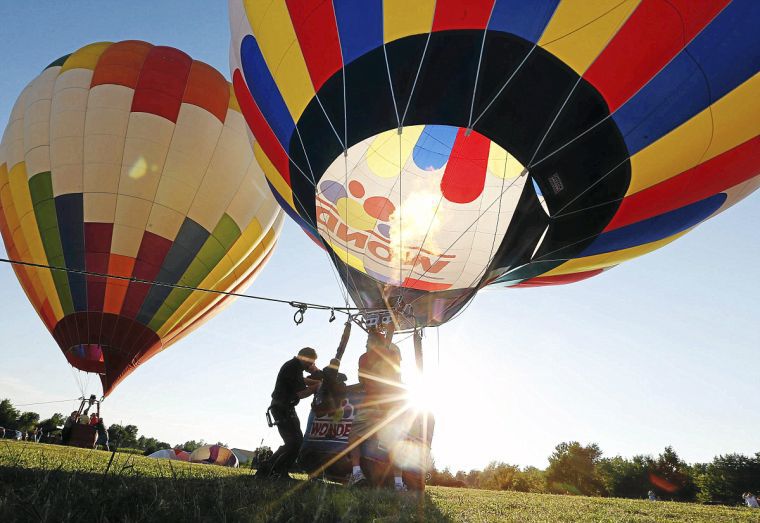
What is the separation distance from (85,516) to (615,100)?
5613mm

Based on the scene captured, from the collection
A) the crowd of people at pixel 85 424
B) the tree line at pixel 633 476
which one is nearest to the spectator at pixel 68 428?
the crowd of people at pixel 85 424

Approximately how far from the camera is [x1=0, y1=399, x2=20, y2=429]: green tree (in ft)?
170

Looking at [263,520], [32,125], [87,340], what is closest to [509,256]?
[263,520]

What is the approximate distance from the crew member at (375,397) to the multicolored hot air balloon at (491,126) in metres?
1.90

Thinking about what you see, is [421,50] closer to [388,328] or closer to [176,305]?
[388,328]

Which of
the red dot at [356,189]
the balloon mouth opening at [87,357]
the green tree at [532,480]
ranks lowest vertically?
the green tree at [532,480]

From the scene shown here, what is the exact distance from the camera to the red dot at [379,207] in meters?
6.41

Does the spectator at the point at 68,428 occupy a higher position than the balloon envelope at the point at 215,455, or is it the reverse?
→ the spectator at the point at 68,428

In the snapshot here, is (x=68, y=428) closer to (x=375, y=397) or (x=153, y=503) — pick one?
(x=375, y=397)

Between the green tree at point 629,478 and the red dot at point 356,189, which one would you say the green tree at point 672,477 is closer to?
the green tree at point 629,478

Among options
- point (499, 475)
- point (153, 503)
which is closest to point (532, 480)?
point (499, 475)

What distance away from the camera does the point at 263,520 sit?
1732 millimetres

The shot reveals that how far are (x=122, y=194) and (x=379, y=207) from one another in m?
6.25

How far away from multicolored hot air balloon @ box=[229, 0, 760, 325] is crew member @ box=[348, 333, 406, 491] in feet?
6.25
